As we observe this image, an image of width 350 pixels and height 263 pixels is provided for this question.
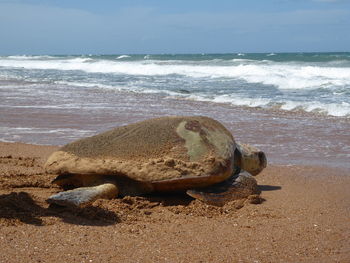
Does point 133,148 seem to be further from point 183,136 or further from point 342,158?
point 342,158

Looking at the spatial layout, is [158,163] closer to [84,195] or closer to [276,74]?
[84,195]

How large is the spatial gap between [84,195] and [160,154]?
0.86 meters

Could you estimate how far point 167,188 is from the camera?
4.83 meters

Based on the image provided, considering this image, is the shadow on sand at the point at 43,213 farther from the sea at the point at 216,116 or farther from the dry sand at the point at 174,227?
the sea at the point at 216,116

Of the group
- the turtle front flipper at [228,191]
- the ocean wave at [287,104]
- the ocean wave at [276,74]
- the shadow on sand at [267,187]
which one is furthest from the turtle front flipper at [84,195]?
the ocean wave at [276,74]

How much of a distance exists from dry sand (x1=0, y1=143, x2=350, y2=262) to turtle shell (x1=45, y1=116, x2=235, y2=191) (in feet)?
0.85

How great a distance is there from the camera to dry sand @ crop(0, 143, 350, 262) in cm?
344

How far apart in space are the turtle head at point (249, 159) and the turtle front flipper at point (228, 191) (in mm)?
278

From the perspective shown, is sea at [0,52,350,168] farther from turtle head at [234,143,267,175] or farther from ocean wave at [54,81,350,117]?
turtle head at [234,143,267,175]

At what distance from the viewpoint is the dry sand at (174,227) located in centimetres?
344

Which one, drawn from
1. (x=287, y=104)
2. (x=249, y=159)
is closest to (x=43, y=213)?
(x=249, y=159)

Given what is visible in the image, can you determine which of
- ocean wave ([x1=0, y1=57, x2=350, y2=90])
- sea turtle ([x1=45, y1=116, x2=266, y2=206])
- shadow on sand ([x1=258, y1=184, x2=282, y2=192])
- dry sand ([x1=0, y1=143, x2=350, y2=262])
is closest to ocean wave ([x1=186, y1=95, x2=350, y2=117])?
ocean wave ([x1=0, y1=57, x2=350, y2=90])

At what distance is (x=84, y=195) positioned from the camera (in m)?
4.40

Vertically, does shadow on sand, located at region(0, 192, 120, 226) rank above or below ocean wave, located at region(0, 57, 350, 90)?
above
